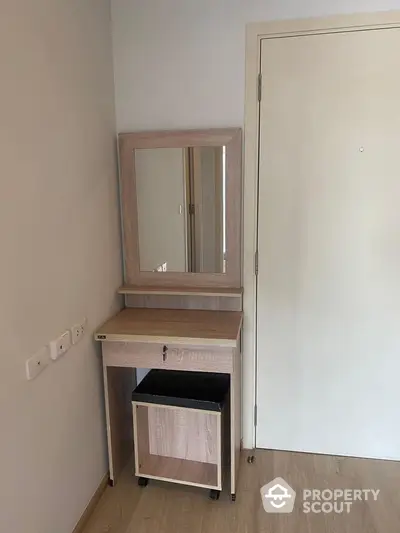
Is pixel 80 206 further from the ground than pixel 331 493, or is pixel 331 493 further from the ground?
pixel 80 206

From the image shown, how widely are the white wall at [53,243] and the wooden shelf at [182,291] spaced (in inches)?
4.9

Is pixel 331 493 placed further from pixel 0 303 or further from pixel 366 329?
pixel 0 303

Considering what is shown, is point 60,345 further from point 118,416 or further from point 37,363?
point 118,416

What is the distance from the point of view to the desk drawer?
6.43 feet

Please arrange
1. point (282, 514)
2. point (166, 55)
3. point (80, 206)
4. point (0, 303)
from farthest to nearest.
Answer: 1. point (166, 55)
2. point (282, 514)
3. point (80, 206)
4. point (0, 303)

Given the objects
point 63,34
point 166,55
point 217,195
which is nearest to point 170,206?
point 217,195

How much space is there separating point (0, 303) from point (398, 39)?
2.02m

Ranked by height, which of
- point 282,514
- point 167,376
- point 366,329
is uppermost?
point 366,329

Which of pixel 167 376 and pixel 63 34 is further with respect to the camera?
pixel 167 376

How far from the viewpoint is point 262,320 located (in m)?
2.34

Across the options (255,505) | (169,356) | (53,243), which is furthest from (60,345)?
(255,505)

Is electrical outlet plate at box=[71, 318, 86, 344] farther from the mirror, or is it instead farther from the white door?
the white door

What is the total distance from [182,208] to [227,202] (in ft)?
0.77

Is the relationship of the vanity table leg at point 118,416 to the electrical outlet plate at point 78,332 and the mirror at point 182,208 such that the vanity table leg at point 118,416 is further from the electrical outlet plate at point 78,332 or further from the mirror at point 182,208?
the mirror at point 182,208
